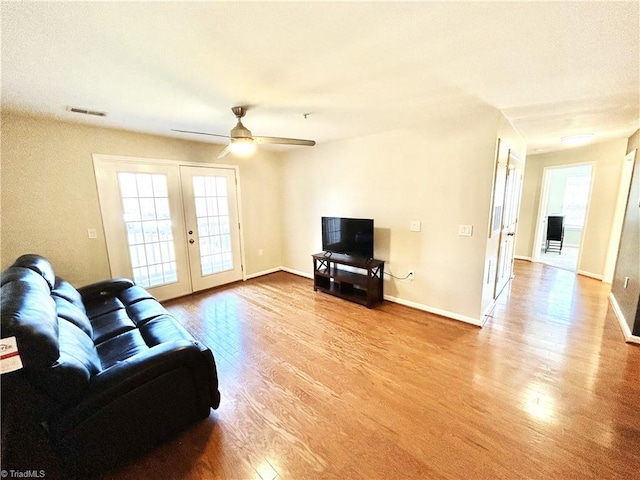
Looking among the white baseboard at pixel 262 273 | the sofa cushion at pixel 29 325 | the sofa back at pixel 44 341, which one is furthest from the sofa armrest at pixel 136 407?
the white baseboard at pixel 262 273

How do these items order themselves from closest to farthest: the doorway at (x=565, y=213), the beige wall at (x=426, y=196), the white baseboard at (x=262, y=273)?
1. the beige wall at (x=426, y=196)
2. the white baseboard at (x=262, y=273)
3. the doorway at (x=565, y=213)

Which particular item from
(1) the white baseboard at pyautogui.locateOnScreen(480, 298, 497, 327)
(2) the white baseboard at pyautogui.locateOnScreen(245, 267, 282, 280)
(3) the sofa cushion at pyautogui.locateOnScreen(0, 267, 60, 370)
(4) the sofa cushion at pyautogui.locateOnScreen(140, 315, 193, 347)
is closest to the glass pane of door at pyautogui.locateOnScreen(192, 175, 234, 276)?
(2) the white baseboard at pyautogui.locateOnScreen(245, 267, 282, 280)

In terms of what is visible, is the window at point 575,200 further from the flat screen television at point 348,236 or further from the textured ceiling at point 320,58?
the flat screen television at point 348,236

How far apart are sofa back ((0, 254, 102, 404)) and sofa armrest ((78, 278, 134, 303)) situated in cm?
83

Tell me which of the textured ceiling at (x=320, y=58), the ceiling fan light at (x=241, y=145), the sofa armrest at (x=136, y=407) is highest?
the textured ceiling at (x=320, y=58)

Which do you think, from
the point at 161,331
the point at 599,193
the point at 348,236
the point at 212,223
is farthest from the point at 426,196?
the point at 599,193

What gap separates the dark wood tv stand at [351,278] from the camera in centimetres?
354

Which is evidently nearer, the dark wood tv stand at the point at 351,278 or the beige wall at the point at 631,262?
the beige wall at the point at 631,262

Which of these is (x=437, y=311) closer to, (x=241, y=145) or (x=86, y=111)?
(x=241, y=145)

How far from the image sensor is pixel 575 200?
7.02 meters

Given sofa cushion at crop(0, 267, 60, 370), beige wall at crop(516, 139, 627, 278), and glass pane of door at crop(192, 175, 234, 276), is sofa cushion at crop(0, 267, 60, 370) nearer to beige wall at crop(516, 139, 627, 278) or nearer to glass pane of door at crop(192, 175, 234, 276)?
glass pane of door at crop(192, 175, 234, 276)

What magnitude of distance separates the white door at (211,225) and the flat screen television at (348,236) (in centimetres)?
A: 168

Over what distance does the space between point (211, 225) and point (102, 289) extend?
1756 millimetres

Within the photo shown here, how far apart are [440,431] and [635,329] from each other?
263 centimetres
